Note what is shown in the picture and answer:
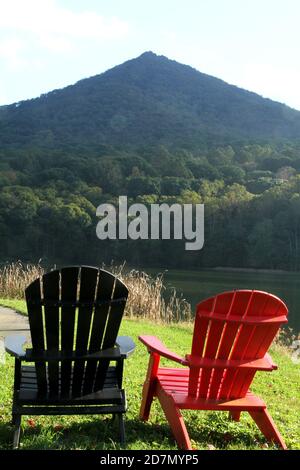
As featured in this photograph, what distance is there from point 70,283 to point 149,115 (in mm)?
80611

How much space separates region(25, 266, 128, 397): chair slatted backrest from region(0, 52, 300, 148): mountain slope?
215 feet

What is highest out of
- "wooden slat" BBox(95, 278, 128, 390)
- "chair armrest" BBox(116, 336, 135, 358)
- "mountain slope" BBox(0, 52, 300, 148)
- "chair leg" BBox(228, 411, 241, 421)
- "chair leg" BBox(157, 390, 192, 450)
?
"mountain slope" BBox(0, 52, 300, 148)

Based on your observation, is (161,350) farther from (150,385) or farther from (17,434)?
(17,434)

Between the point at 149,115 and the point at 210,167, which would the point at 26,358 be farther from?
the point at 149,115

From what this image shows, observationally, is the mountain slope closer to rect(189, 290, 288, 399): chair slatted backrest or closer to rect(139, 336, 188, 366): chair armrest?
rect(139, 336, 188, 366): chair armrest

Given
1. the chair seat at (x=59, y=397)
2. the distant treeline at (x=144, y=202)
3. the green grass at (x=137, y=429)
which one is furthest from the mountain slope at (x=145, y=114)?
the chair seat at (x=59, y=397)

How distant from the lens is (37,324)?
2.66 metres

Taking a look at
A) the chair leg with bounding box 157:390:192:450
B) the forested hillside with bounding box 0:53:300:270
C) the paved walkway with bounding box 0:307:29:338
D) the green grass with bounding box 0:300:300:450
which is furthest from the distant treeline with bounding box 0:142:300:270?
the chair leg with bounding box 157:390:192:450

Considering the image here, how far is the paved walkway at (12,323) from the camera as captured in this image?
675 centimetres

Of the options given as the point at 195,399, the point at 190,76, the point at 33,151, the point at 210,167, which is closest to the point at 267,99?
the point at 190,76

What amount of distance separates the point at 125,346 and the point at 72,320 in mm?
344

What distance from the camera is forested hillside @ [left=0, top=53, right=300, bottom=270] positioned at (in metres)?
45.0

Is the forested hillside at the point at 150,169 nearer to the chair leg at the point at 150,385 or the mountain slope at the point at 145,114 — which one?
the mountain slope at the point at 145,114

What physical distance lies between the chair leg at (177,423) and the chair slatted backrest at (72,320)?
37 cm
